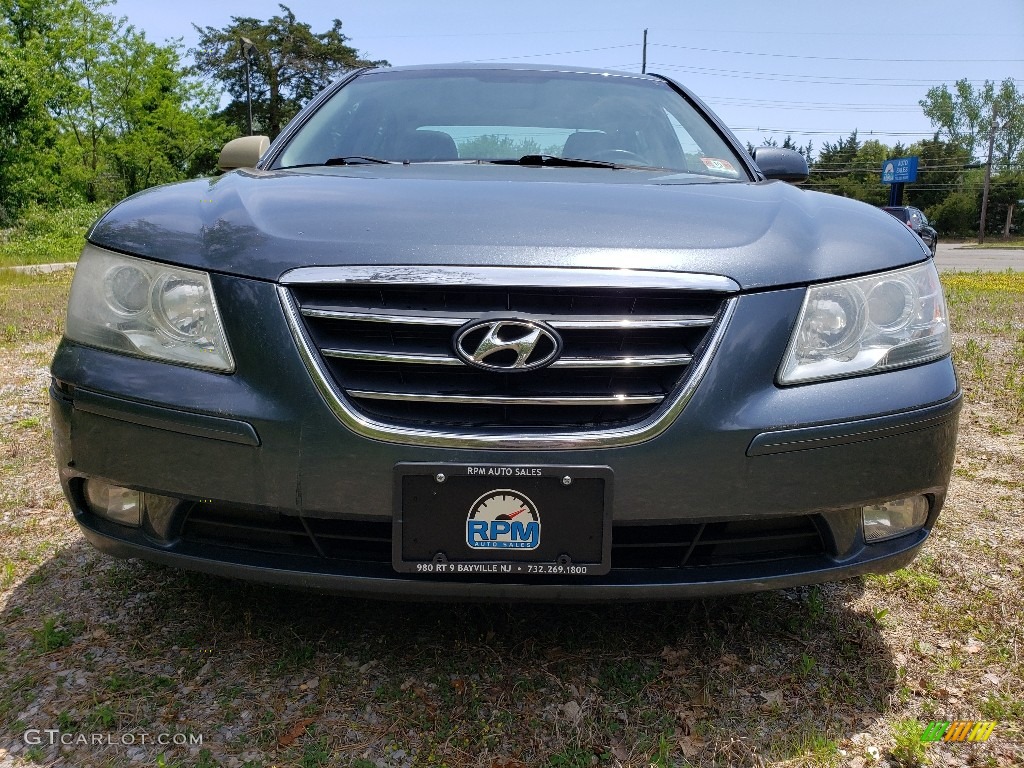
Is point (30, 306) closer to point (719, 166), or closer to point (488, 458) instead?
point (719, 166)

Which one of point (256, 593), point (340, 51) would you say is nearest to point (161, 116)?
point (340, 51)

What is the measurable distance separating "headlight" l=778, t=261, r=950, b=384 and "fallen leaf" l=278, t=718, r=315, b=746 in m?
1.13

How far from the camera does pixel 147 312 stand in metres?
1.60

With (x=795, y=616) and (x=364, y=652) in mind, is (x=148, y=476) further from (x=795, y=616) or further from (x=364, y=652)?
(x=795, y=616)

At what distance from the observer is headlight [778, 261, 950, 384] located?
1.54 meters

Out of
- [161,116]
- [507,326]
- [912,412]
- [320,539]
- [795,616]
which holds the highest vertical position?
[161,116]

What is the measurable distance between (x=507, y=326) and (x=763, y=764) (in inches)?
37.1

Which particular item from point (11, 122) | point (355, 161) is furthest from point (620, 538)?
point (11, 122)

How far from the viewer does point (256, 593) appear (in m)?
2.10

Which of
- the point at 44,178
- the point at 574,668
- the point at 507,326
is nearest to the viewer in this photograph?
the point at 507,326

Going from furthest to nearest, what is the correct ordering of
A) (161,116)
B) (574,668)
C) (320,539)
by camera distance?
(161,116)
(574,668)
(320,539)

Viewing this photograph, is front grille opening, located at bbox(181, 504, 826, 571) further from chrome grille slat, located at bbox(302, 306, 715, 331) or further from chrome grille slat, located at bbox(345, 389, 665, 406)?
chrome grille slat, located at bbox(302, 306, 715, 331)

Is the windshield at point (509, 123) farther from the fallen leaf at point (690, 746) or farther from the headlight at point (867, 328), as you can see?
the fallen leaf at point (690, 746)

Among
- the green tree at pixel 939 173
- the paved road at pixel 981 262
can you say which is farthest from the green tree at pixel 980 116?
the paved road at pixel 981 262
